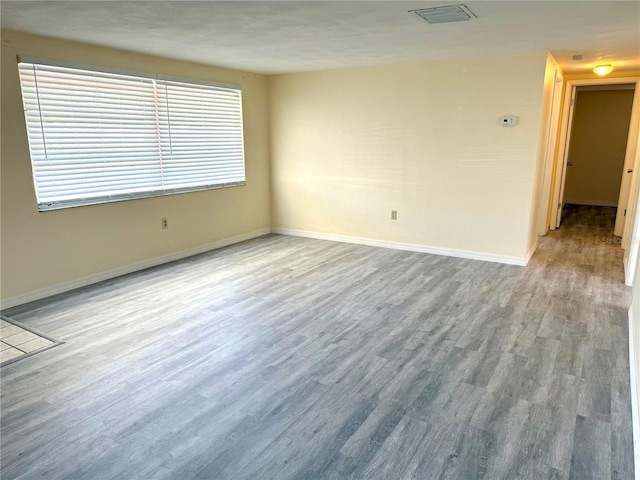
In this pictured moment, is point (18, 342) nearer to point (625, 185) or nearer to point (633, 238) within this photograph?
point (633, 238)

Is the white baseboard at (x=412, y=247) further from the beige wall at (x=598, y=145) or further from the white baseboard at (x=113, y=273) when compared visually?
the beige wall at (x=598, y=145)

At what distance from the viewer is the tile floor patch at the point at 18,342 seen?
9.37 feet

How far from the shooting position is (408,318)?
11.2 ft

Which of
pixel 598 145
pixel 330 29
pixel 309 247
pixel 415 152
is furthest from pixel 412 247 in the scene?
pixel 598 145

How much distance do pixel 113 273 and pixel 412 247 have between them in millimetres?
3469

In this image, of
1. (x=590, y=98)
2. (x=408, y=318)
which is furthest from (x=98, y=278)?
(x=590, y=98)

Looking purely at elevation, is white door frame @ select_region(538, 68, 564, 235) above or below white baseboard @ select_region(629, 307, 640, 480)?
above

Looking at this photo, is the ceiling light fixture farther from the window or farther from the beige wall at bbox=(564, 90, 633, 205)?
the window

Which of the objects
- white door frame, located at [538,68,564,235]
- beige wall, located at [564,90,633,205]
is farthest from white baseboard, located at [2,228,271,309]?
beige wall, located at [564,90,633,205]

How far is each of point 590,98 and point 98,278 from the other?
929 centimetres

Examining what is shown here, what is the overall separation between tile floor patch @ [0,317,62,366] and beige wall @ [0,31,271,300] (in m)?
0.58

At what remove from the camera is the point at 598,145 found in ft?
28.3

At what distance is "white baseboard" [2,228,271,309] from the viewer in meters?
3.75

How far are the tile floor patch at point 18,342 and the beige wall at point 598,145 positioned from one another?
31.2 feet
